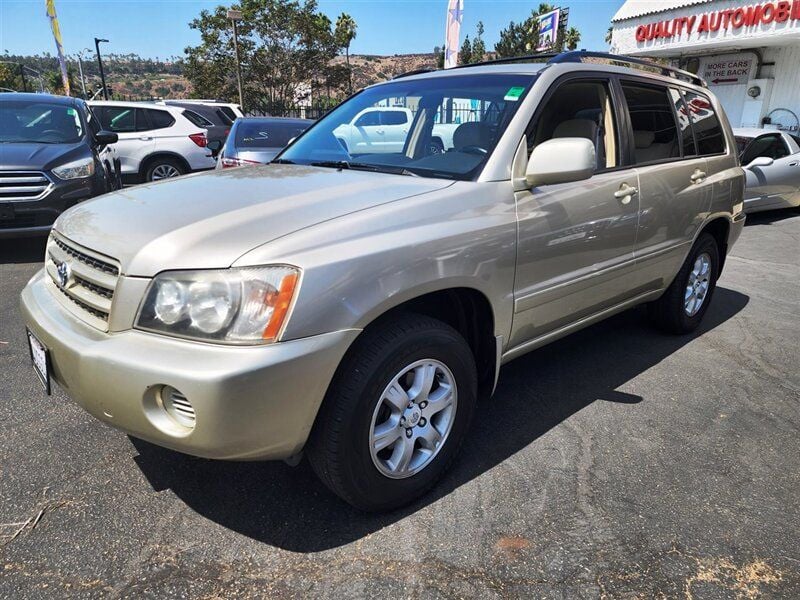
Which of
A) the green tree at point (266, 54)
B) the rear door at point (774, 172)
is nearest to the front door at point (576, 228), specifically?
the rear door at point (774, 172)

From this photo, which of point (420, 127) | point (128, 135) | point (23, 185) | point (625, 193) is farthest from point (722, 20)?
point (23, 185)

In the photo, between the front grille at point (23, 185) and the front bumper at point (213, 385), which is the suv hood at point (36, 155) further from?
the front bumper at point (213, 385)

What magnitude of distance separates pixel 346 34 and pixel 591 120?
38.4 meters

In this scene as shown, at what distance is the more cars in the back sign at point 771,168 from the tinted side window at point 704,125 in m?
5.58

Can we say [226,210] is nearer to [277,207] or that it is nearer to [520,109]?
[277,207]

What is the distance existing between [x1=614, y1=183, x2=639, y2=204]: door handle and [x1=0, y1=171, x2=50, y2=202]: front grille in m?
5.43

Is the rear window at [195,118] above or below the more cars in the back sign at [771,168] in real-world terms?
above

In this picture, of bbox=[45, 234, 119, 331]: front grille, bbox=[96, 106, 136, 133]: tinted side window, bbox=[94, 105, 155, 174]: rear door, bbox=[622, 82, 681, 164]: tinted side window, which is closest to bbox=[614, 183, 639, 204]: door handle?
bbox=[622, 82, 681, 164]: tinted side window

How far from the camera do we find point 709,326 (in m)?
4.67

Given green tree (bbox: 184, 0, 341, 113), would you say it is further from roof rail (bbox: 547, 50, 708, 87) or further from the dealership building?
roof rail (bbox: 547, 50, 708, 87)

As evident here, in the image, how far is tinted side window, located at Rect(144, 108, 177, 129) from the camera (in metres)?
10.9

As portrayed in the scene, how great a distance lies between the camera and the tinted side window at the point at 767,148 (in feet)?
30.9

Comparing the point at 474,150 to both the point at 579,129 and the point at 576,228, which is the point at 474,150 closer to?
the point at 576,228

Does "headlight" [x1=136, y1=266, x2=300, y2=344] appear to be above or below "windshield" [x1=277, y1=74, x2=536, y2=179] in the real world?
below
